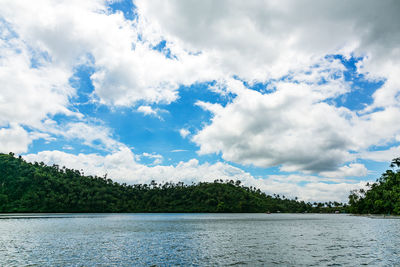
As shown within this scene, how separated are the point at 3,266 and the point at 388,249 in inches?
2341

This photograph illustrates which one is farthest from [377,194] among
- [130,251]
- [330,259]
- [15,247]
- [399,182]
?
[15,247]

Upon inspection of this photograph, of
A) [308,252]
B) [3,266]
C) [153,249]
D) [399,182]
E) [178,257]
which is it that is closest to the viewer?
[3,266]

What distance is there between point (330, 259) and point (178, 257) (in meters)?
22.2

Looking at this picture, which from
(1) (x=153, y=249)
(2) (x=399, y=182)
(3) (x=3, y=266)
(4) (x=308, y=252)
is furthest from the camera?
(2) (x=399, y=182)

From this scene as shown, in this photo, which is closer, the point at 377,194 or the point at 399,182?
the point at 399,182

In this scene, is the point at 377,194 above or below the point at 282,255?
above

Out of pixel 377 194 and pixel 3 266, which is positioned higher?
pixel 377 194

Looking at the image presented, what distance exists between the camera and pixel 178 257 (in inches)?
1678

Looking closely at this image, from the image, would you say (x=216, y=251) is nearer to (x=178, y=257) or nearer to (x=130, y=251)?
(x=178, y=257)

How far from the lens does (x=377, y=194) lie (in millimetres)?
195875

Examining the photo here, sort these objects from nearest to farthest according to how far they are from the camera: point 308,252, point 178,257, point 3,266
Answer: point 3,266 < point 178,257 < point 308,252

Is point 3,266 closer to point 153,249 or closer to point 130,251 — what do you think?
point 130,251

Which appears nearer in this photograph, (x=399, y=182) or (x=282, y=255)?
(x=282, y=255)

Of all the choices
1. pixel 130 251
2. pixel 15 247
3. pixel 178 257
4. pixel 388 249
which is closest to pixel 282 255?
pixel 178 257
